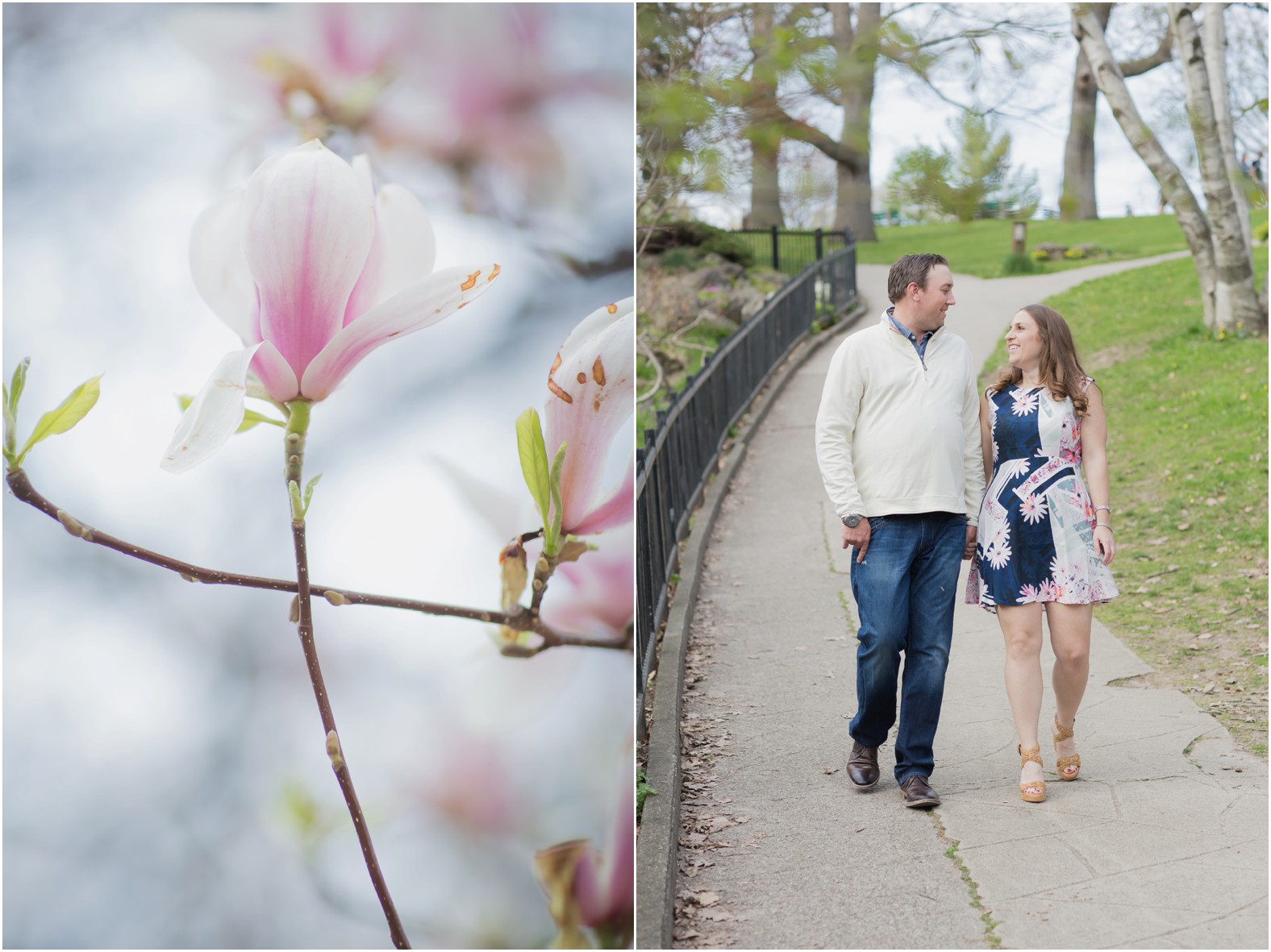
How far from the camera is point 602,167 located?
2016mm

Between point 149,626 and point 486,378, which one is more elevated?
point 486,378

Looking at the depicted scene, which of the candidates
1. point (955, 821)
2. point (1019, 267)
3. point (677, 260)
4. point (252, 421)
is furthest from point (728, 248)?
point (252, 421)

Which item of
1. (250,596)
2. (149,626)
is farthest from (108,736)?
(250,596)

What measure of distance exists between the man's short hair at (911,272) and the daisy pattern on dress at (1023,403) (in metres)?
0.43

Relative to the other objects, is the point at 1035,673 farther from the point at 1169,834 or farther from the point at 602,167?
the point at 602,167

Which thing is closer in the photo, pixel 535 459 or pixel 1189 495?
pixel 535 459

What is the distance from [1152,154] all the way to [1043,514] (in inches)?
300

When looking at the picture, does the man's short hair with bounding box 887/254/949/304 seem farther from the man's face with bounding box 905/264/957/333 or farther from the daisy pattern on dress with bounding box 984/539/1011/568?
the daisy pattern on dress with bounding box 984/539/1011/568

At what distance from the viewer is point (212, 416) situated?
1883 millimetres

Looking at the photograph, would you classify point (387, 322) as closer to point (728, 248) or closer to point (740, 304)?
point (740, 304)

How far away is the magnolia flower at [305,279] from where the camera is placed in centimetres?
179

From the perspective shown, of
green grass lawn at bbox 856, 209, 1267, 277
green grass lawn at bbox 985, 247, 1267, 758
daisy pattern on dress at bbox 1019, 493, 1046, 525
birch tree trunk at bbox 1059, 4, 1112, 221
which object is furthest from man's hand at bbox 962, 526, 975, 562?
green grass lawn at bbox 856, 209, 1267, 277

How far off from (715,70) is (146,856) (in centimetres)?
177

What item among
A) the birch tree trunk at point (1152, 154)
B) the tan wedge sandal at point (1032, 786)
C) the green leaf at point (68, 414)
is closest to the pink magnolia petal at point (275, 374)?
the green leaf at point (68, 414)
